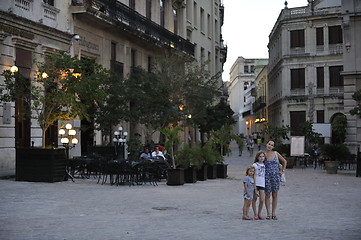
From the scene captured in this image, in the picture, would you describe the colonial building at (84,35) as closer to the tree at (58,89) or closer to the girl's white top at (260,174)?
the tree at (58,89)

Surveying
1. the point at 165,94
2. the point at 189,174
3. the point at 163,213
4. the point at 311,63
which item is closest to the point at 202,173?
the point at 189,174

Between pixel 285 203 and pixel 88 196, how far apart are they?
17.5 feet

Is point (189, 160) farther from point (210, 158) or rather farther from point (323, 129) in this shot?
point (323, 129)

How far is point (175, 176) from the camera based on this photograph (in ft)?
60.8

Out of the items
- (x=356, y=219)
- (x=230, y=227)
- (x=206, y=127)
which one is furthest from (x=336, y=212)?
(x=206, y=127)

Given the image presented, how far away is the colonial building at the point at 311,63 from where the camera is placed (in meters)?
51.7

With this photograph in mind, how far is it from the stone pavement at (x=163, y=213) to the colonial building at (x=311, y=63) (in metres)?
35.2

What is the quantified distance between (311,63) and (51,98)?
3852 centimetres

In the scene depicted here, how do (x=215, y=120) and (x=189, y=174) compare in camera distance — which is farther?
(x=215, y=120)

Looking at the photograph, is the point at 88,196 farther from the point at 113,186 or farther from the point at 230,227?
the point at 230,227

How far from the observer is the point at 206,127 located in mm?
50031

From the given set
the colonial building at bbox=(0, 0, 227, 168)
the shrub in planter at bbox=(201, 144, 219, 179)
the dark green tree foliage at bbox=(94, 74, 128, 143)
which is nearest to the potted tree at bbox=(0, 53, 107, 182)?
the colonial building at bbox=(0, 0, 227, 168)

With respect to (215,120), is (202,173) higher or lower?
lower

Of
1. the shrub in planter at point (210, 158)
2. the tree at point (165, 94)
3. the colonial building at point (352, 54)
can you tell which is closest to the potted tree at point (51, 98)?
the shrub in planter at point (210, 158)
